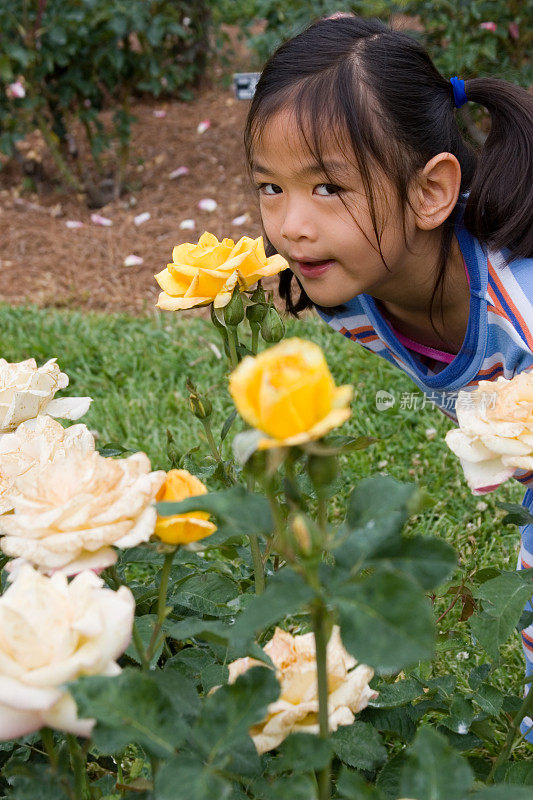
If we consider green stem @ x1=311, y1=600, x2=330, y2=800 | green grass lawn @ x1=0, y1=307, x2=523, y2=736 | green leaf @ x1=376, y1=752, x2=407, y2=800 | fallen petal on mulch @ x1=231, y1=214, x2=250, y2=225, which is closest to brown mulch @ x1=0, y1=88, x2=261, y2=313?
fallen petal on mulch @ x1=231, y1=214, x2=250, y2=225

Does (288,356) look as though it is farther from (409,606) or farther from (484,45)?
(484,45)

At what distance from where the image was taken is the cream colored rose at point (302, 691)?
646 mm

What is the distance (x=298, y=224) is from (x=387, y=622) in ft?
3.05

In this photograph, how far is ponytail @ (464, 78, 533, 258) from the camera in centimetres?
151

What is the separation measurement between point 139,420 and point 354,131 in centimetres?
124

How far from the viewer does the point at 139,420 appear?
243 centimetres

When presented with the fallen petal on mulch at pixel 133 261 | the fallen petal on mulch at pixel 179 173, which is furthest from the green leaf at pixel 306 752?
the fallen petal on mulch at pixel 179 173

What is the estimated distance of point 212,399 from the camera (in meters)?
2.53

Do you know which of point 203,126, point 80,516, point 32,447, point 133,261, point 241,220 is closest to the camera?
point 80,516

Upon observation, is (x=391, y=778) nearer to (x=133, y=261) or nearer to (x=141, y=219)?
(x=133, y=261)

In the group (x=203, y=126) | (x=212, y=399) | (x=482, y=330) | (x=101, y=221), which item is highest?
(x=482, y=330)

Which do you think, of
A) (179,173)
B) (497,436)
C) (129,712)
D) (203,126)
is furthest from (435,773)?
(203,126)

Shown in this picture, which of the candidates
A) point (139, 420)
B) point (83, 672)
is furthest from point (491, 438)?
point (139, 420)

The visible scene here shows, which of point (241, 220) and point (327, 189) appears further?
point (241, 220)
